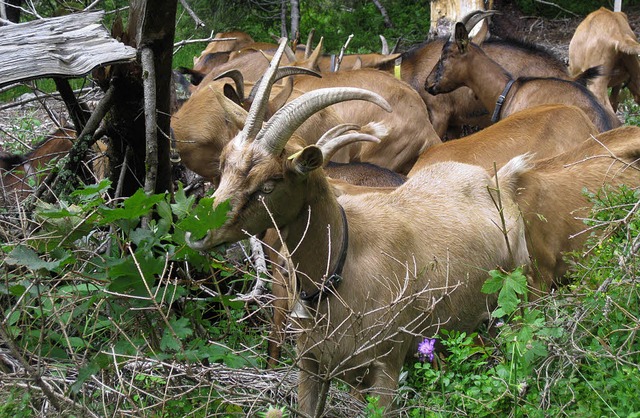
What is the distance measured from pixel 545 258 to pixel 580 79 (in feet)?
15.3

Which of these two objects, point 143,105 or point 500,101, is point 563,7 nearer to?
point 500,101

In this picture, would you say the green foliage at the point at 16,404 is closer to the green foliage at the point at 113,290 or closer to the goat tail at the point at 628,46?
the green foliage at the point at 113,290

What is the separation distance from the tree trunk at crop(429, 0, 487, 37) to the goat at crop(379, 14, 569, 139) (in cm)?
140

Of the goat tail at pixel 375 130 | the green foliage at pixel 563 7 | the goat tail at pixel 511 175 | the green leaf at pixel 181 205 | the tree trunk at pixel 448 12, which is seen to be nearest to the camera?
the green leaf at pixel 181 205

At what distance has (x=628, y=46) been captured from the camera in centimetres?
1220

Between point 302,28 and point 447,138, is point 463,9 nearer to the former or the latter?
point 447,138

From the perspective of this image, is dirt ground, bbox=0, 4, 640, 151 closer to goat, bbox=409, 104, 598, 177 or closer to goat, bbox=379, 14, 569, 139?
goat, bbox=379, 14, 569, 139

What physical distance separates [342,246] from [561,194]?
7.92ft

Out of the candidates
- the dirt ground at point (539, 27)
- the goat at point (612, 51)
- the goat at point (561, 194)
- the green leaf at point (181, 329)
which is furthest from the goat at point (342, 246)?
the dirt ground at point (539, 27)

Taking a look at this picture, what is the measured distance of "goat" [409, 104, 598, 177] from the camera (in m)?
7.53

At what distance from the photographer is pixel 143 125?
549 cm

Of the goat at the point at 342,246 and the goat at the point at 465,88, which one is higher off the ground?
the goat at the point at 342,246

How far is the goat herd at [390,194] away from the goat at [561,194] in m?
0.01

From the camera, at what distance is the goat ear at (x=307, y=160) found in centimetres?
446
